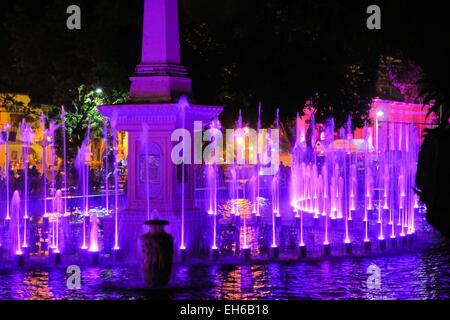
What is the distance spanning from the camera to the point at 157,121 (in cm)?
1912

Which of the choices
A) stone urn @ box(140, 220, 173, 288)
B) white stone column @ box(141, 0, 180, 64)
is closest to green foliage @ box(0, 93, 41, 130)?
white stone column @ box(141, 0, 180, 64)

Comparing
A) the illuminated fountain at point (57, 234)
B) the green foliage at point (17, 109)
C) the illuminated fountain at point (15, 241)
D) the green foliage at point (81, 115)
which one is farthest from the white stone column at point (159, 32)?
the green foliage at point (17, 109)

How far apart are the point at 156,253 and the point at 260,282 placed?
179cm

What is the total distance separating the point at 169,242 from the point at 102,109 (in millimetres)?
6845

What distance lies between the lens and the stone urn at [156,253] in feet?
43.9

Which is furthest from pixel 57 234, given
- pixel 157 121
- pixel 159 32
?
pixel 159 32

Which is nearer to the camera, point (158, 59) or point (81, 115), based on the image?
point (158, 59)

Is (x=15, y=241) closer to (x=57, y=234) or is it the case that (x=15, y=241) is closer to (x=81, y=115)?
(x=57, y=234)

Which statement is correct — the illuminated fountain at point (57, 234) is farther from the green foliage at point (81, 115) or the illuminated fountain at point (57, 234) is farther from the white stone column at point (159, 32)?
the green foliage at point (81, 115)

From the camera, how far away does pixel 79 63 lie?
1628 inches

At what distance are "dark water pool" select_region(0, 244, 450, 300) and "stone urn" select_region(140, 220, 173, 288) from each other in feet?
0.68

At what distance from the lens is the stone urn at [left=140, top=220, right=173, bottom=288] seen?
527 inches
